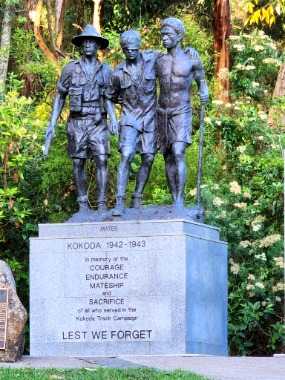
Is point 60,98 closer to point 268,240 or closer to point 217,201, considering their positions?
point 217,201

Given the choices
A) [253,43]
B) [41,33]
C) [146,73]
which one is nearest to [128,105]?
[146,73]

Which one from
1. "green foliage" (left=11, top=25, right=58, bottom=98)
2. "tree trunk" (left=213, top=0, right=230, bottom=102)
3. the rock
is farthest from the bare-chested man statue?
"green foliage" (left=11, top=25, right=58, bottom=98)

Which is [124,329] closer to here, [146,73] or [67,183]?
[146,73]

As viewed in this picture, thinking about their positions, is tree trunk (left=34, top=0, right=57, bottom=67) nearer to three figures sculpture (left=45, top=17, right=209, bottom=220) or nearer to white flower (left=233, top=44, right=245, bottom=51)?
white flower (left=233, top=44, right=245, bottom=51)

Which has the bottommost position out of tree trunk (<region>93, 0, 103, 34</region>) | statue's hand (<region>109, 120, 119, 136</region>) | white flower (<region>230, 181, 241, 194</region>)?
white flower (<region>230, 181, 241, 194</region>)

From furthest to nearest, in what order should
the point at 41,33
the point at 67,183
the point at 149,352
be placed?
the point at 41,33
the point at 67,183
the point at 149,352

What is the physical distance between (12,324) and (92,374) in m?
2.11

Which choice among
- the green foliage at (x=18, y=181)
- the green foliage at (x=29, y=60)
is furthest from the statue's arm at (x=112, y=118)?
the green foliage at (x=29, y=60)

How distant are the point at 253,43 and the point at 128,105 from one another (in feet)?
24.5

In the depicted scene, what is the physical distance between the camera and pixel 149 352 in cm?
1655

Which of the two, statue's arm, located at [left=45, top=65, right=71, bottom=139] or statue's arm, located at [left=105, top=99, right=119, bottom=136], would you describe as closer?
statue's arm, located at [left=105, top=99, right=119, bottom=136]

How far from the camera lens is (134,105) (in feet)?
57.5

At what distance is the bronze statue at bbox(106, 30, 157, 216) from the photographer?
17422mm

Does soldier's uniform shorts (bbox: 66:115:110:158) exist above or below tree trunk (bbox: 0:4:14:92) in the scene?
below
